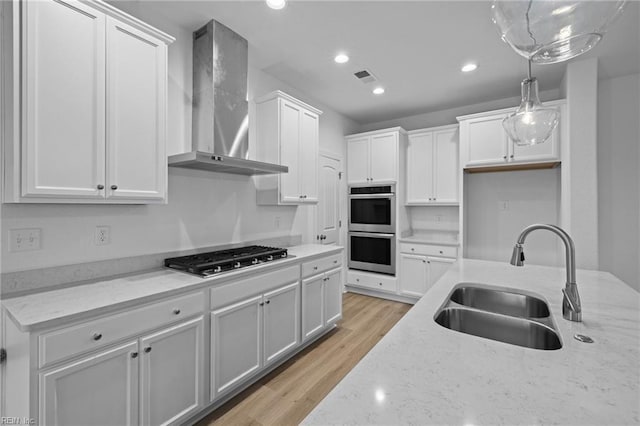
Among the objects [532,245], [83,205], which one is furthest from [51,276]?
[532,245]

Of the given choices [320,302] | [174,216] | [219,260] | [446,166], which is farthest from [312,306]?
[446,166]

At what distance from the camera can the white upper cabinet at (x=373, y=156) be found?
424cm

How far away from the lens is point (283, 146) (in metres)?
2.94

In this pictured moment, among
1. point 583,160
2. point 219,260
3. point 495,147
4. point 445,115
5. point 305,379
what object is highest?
point 445,115

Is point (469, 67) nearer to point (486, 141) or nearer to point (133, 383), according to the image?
point (486, 141)

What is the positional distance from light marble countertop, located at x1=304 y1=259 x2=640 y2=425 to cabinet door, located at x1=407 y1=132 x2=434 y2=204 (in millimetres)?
3090

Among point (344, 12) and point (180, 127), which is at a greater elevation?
point (344, 12)

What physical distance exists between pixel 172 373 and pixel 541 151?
4114 millimetres

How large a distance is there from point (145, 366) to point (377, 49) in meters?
3.02

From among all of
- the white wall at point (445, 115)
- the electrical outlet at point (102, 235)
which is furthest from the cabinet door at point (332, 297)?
the white wall at point (445, 115)

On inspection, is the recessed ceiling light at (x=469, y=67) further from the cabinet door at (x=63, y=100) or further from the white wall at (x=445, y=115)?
the cabinet door at (x=63, y=100)

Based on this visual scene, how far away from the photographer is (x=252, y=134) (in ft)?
9.85

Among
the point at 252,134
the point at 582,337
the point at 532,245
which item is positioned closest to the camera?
the point at 582,337

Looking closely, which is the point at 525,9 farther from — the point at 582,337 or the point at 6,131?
the point at 6,131
